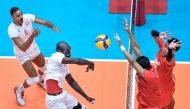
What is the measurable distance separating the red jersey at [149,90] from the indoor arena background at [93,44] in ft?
5.94

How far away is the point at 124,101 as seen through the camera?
9141 mm

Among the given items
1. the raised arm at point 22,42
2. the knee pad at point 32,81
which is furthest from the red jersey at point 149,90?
the knee pad at point 32,81

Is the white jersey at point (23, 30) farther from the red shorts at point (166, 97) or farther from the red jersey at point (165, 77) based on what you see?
the red shorts at point (166, 97)

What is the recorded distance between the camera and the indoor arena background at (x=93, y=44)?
30.6ft

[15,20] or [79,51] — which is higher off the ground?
[15,20]

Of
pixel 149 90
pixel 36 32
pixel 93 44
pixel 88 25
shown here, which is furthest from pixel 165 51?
pixel 88 25

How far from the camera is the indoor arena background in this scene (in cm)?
932

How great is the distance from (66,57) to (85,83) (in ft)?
7.34

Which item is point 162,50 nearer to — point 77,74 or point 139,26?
point 77,74

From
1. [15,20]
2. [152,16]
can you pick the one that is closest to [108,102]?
[15,20]

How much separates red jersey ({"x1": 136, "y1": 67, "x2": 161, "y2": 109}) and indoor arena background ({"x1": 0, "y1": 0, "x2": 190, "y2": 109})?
5.94 feet

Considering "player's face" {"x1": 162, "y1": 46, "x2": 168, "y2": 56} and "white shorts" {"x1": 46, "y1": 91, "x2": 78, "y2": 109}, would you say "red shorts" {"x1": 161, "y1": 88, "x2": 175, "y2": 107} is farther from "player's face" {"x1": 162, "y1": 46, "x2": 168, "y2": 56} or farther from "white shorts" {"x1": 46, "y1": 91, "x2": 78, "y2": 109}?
"white shorts" {"x1": 46, "y1": 91, "x2": 78, "y2": 109}

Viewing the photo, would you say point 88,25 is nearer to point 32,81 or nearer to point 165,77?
point 32,81

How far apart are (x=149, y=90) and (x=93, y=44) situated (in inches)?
156
